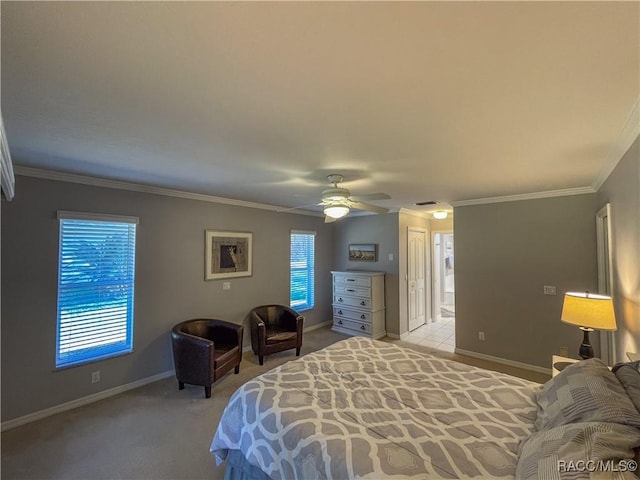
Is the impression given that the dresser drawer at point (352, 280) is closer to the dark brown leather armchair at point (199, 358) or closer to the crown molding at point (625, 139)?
the dark brown leather armchair at point (199, 358)

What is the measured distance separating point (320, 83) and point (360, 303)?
4354 mm

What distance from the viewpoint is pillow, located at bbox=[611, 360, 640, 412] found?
1279 millimetres

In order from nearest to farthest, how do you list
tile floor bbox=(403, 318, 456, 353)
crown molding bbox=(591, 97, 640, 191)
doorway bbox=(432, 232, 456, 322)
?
crown molding bbox=(591, 97, 640, 191), tile floor bbox=(403, 318, 456, 353), doorway bbox=(432, 232, 456, 322)

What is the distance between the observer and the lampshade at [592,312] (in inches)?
83.1

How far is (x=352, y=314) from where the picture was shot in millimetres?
5262

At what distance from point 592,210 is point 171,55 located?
182 inches

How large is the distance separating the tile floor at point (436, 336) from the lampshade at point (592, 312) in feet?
8.27

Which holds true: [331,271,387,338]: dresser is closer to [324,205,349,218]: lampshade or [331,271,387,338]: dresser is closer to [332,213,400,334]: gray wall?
[332,213,400,334]: gray wall

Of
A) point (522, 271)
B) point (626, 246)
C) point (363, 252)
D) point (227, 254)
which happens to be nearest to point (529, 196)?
point (522, 271)

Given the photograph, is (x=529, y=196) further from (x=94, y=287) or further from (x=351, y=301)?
(x=94, y=287)

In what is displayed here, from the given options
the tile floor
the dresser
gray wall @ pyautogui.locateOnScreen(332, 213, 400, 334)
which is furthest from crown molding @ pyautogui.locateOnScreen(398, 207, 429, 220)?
the tile floor

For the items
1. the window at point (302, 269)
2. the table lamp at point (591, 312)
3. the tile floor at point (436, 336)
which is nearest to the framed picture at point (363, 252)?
the window at point (302, 269)

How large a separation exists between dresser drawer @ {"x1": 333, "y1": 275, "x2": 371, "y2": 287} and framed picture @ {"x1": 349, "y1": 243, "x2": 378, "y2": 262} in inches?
23.4

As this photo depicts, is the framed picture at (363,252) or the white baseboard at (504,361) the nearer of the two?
the white baseboard at (504,361)
